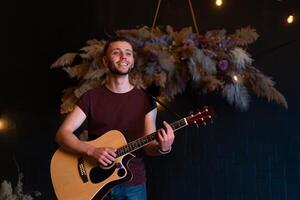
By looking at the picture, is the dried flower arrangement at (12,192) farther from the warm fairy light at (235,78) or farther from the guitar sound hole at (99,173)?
the warm fairy light at (235,78)

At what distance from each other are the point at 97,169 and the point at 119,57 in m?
0.49

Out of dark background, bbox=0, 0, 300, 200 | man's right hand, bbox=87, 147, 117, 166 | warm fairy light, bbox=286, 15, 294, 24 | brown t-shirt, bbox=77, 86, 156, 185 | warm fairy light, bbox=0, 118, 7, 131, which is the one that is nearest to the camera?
man's right hand, bbox=87, 147, 117, 166

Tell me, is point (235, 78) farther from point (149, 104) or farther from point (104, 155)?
point (104, 155)

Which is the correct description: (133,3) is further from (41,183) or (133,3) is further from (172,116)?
(41,183)

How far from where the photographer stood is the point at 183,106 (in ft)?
8.32

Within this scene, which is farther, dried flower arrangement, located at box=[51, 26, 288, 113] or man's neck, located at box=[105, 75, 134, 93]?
dried flower arrangement, located at box=[51, 26, 288, 113]

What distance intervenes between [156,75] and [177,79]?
4.8 inches

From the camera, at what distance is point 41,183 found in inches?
106

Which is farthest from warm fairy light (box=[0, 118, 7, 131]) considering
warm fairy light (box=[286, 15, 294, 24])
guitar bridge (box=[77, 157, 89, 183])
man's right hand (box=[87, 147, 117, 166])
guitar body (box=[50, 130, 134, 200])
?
warm fairy light (box=[286, 15, 294, 24])

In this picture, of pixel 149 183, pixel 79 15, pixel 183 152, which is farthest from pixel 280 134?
pixel 79 15

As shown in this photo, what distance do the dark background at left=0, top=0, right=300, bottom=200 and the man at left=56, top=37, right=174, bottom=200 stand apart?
63 cm

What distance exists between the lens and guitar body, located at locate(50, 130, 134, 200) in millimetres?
1799

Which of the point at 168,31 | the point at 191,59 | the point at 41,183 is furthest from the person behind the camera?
the point at 41,183

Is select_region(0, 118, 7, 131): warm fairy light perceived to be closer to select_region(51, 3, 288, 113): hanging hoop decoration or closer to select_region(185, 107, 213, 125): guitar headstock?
select_region(51, 3, 288, 113): hanging hoop decoration
